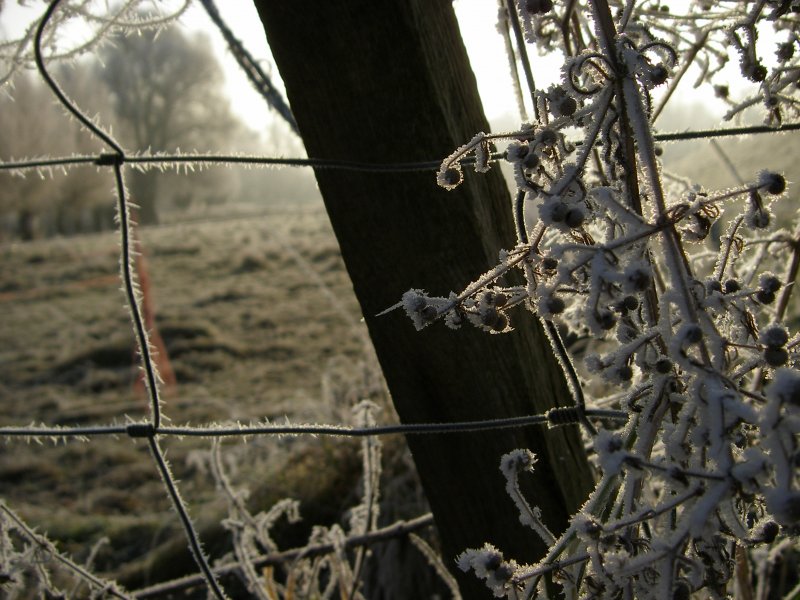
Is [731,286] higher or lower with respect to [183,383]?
lower

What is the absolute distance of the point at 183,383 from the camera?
7348 millimetres

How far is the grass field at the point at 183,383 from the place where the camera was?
3.46 m

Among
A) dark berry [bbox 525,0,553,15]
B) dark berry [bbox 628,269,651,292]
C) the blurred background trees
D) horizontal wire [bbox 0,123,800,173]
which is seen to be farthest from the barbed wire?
the blurred background trees

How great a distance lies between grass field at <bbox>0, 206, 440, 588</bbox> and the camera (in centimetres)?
346

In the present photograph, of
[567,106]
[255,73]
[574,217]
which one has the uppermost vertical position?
[255,73]

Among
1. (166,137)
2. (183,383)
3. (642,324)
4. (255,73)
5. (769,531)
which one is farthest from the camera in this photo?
(166,137)

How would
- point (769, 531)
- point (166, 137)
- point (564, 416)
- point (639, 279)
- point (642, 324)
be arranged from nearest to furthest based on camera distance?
point (639, 279) → point (769, 531) → point (642, 324) → point (564, 416) → point (166, 137)

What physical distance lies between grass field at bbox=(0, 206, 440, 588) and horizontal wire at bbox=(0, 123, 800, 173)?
0.39m

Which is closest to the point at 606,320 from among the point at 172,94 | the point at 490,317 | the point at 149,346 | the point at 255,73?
the point at 490,317

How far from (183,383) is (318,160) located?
22.4 feet

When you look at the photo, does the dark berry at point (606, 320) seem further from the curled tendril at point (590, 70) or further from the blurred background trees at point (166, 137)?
the blurred background trees at point (166, 137)

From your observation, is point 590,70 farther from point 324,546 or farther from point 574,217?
point 324,546

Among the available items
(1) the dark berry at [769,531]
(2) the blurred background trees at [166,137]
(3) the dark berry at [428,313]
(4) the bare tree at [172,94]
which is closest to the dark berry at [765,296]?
(1) the dark berry at [769,531]

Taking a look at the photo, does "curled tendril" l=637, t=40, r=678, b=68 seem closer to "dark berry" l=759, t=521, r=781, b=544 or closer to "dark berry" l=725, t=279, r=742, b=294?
"dark berry" l=725, t=279, r=742, b=294
